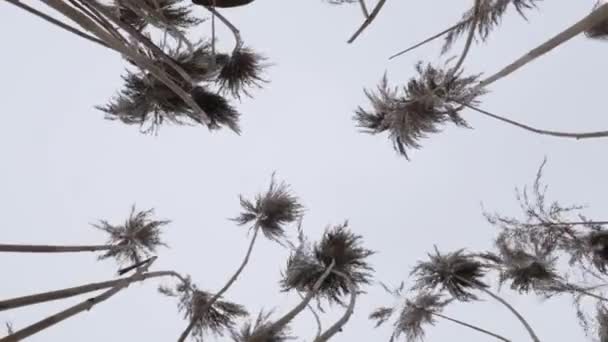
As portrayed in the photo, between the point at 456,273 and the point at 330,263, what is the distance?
2.95 ft

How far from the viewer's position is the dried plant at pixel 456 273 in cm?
404

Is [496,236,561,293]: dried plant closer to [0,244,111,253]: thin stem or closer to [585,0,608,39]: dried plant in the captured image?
[585,0,608,39]: dried plant

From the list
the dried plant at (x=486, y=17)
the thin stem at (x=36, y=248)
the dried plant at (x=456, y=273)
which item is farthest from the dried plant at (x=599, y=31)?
the thin stem at (x=36, y=248)

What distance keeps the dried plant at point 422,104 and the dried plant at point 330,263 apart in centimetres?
82

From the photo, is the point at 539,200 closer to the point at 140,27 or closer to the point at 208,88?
the point at 208,88

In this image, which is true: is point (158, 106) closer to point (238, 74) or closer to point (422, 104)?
point (238, 74)

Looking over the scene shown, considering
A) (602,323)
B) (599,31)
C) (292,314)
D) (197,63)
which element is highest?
(197,63)

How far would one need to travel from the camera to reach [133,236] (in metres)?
4.16

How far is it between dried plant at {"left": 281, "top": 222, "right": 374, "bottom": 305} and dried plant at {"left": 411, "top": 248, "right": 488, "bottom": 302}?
48cm

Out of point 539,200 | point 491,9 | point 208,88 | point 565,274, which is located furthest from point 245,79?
point 565,274

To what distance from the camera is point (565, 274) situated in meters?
4.75

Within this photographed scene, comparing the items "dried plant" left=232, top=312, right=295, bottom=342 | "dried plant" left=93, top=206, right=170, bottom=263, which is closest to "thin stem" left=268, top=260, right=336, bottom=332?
"dried plant" left=232, top=312, right=295, bottom=342

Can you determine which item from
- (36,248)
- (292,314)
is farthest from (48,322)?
(292,314)

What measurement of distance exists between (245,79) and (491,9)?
6.12 ft
